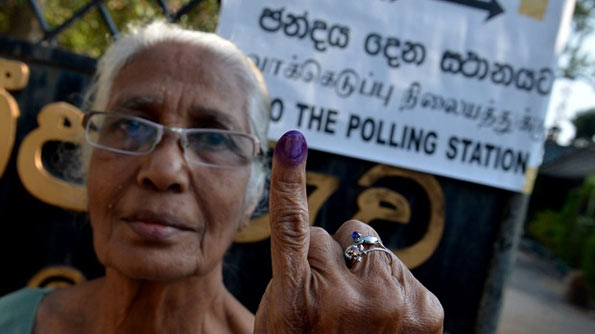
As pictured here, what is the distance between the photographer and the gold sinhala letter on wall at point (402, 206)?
2096 millimetres

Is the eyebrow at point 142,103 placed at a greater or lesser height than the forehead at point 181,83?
lesser

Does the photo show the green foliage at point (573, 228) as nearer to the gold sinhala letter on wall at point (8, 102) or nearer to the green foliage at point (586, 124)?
the gold sinhala letter on wall at point (8, 102)

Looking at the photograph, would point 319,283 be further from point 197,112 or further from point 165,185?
point 197,112

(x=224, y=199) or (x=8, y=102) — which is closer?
(x=224, y=199)

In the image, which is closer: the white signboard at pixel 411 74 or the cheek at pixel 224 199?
the cheek at pixel 224 199

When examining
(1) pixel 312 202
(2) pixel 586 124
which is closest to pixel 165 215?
(1) pixel 312 202

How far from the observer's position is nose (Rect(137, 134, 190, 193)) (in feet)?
4.32

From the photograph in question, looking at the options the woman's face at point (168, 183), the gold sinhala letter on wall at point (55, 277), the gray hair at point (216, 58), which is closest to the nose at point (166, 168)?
the woman's face at point (168, 183)

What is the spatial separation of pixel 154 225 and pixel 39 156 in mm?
1068

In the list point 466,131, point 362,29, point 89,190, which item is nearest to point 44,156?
point 89,190

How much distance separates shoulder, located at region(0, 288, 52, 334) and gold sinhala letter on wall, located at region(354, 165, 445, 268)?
121 cm

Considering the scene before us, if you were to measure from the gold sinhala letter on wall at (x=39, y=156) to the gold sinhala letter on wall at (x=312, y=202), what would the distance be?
68 centimetres

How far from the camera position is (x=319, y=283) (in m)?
0.81

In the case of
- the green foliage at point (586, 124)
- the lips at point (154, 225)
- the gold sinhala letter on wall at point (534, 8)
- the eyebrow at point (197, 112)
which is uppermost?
the green foliage at point (586, 124)
